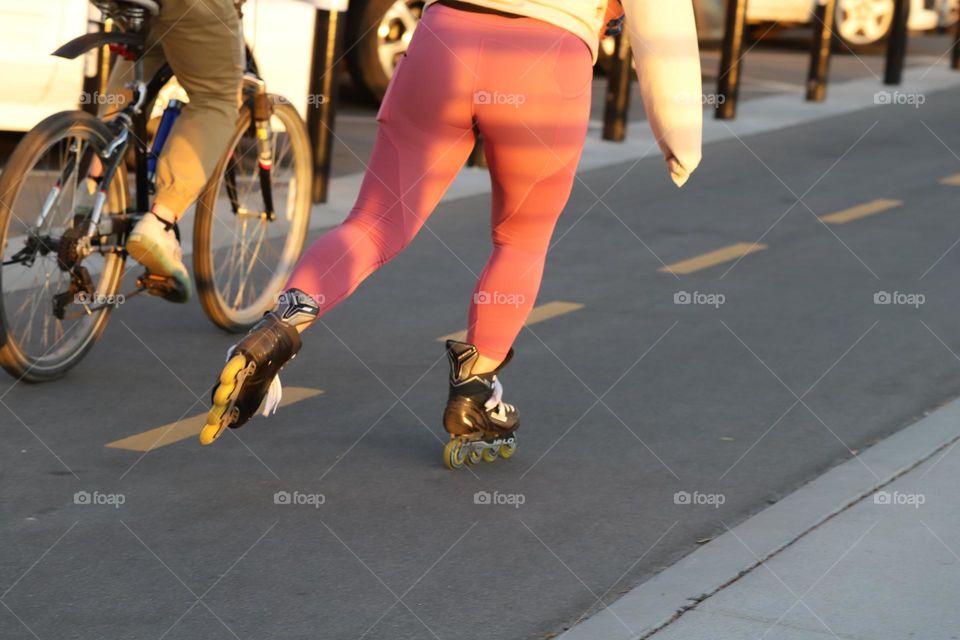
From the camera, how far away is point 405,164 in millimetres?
4336

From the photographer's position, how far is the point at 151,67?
18.0ft

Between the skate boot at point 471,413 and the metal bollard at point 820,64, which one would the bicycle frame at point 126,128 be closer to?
the skate boot at point 471,413

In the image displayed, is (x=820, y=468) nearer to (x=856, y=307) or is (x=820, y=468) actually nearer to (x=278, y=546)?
(x=278, y=546)

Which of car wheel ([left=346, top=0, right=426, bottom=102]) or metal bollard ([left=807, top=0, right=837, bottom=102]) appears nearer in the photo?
car wheel ([left=346, top=0, right=426, bottom=102])

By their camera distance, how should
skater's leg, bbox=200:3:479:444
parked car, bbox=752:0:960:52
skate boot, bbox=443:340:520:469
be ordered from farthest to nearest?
1. parked car, bbox=752:0:960:52
2. skate boot, bbox=443:340:520:469
3. skater's leg, bbox=200:3:479:444

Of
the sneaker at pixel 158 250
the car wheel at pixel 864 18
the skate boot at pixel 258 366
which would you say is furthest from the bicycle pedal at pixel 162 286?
the car wheel at pixel 864 18

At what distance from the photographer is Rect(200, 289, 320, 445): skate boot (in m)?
3.99

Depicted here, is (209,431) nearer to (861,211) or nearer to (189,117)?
(189,117)

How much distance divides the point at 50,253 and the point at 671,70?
6.78ft

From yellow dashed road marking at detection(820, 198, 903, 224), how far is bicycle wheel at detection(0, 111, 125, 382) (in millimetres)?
4663

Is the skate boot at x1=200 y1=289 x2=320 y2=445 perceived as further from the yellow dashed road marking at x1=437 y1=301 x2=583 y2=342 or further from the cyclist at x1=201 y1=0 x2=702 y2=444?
the yellow dashed road marking at x1=437 y1=301 x2=583 y2=342

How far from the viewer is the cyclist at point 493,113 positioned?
13.9 feet

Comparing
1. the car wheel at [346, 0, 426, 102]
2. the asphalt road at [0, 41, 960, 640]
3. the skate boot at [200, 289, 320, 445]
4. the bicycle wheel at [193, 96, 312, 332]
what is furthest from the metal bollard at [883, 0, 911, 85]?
the skate boot at [200, 289, 320, 445]

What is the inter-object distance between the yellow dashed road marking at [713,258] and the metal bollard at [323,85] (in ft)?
6.81
